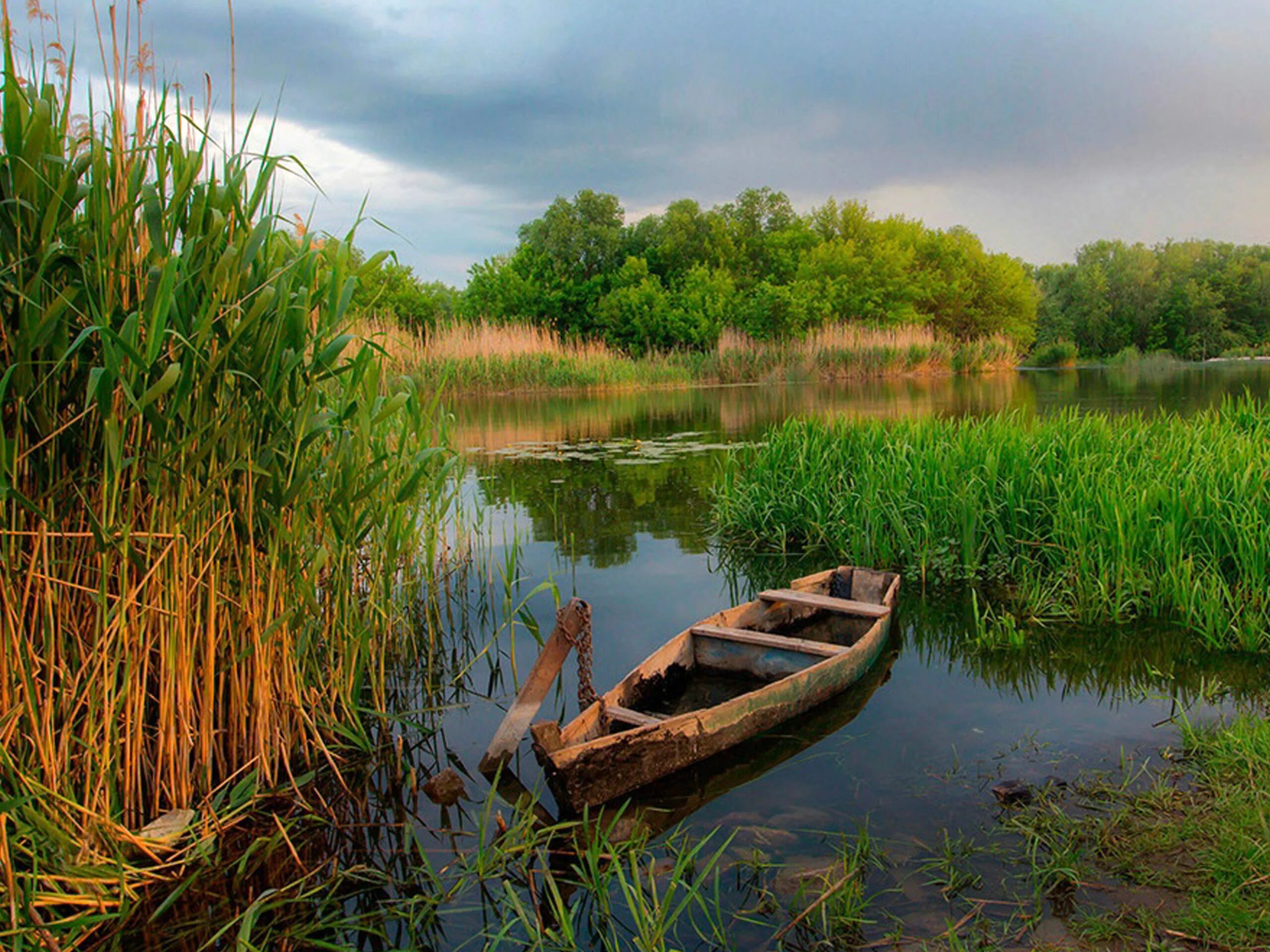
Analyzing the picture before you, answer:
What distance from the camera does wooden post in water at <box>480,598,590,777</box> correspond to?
13.0 ft

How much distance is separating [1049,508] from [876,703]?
276 centimetres

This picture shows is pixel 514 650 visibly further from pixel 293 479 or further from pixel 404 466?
pixel 293 479

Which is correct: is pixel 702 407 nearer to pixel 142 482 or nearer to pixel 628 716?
pixel 628 716

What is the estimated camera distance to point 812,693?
4.78 m

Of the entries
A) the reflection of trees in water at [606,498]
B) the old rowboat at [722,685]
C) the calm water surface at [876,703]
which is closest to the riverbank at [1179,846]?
the calm water surface at [876,703]

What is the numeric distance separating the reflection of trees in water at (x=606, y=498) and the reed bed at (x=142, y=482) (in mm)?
4597

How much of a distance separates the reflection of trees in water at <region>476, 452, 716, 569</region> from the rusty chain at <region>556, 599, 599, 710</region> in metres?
3.64

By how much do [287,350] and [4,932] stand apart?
197 cm

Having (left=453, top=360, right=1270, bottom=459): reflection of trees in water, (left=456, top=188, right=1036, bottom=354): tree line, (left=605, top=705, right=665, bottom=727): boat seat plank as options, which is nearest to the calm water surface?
(left=605, top=705, right=665, bottom=727): boat seat plank

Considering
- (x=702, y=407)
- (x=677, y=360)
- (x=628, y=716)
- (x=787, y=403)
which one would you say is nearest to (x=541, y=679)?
(x=628, y=716)

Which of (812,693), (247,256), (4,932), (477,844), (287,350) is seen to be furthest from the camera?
(812,693)

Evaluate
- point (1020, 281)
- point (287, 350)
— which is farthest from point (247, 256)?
point (1020, 281)

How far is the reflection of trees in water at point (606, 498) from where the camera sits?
909 centimetres

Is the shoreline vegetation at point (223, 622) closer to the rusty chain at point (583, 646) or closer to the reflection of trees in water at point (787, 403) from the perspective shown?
the rusty chain at point (583, 646)
